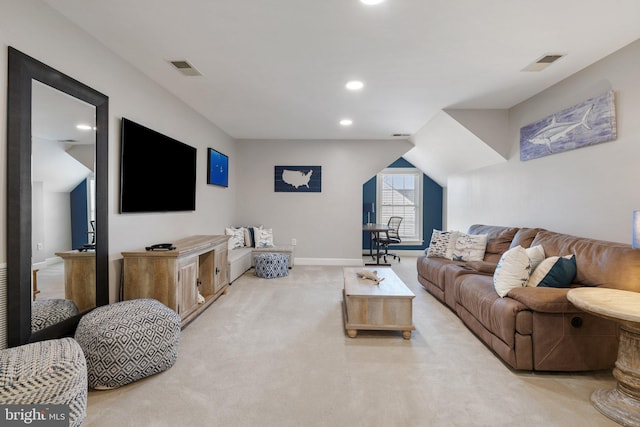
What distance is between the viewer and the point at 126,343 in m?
2.05

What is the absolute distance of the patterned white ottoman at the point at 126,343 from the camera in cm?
201

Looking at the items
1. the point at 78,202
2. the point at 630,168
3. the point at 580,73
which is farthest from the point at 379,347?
the point at 580,73

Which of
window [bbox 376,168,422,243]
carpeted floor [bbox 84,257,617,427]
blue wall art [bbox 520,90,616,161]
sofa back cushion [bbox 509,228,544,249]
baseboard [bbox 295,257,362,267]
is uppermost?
blue wall art [bbox 520,90,616,161]

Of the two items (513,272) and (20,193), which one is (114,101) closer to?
(20,193)

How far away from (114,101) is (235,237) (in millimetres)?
3273

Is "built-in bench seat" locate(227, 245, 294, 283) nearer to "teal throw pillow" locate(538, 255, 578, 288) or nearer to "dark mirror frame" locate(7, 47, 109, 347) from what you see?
"dark mirror frame" locate(7, 47, 109, 347)

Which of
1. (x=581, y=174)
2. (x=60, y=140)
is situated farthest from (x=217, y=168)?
(x=581, y=174)

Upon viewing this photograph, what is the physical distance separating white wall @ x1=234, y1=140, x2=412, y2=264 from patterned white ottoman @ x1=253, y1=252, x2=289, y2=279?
1.11 m

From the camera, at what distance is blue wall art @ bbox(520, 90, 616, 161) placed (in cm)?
277

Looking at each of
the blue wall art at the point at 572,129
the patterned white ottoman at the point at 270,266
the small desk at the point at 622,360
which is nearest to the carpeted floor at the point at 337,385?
the small desk at the point at 622,360

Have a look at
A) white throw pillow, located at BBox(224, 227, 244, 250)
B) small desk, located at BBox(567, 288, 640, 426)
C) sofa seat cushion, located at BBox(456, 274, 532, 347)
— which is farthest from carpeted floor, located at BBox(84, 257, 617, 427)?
white throw pillow, located at BBox(224, 227, 244, 250)

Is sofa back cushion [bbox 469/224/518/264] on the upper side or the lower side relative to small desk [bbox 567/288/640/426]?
upper

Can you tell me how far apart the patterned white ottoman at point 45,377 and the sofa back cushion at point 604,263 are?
3.40 m

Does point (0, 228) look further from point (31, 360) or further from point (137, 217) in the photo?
point (137, 217)
